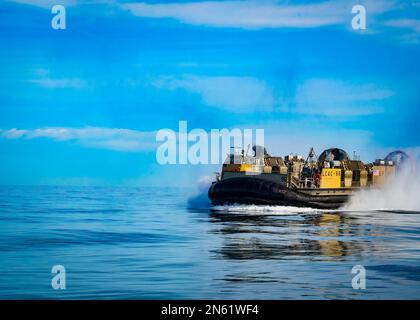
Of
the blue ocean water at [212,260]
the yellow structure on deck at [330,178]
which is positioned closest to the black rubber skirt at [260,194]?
the yellow structure on deck at [330,178]

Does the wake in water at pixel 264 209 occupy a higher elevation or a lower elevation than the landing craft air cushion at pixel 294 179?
lower

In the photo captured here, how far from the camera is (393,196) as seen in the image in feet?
252

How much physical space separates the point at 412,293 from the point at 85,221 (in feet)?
117

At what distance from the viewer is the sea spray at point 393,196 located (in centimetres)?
6907

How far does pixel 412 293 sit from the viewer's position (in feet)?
65.4

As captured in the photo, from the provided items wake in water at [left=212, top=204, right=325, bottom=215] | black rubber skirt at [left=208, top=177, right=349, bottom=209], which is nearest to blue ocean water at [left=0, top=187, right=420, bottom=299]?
wake in water at [left=212, top=204, right=325, bottom=215]

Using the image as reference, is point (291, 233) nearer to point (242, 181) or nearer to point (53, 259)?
point (53, 259)

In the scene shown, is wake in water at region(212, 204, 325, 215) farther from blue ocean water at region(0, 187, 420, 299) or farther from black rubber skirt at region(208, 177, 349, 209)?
blue ocean water at region(0, 187, 420, 299)

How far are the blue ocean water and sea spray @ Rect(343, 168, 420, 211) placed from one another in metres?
21.6

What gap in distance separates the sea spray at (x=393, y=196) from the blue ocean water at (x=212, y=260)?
2160 cm

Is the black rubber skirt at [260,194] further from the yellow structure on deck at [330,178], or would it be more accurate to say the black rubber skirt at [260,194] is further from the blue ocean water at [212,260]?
the blue ocean water at [212,260]

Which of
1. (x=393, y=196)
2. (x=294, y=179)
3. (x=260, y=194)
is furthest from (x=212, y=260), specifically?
(x=393, y=196)

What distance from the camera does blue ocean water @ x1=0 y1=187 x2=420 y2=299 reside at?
66.1 ft

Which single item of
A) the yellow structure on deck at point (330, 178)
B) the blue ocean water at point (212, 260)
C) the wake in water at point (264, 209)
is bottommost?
the blue ocean water at point (212, 260)
